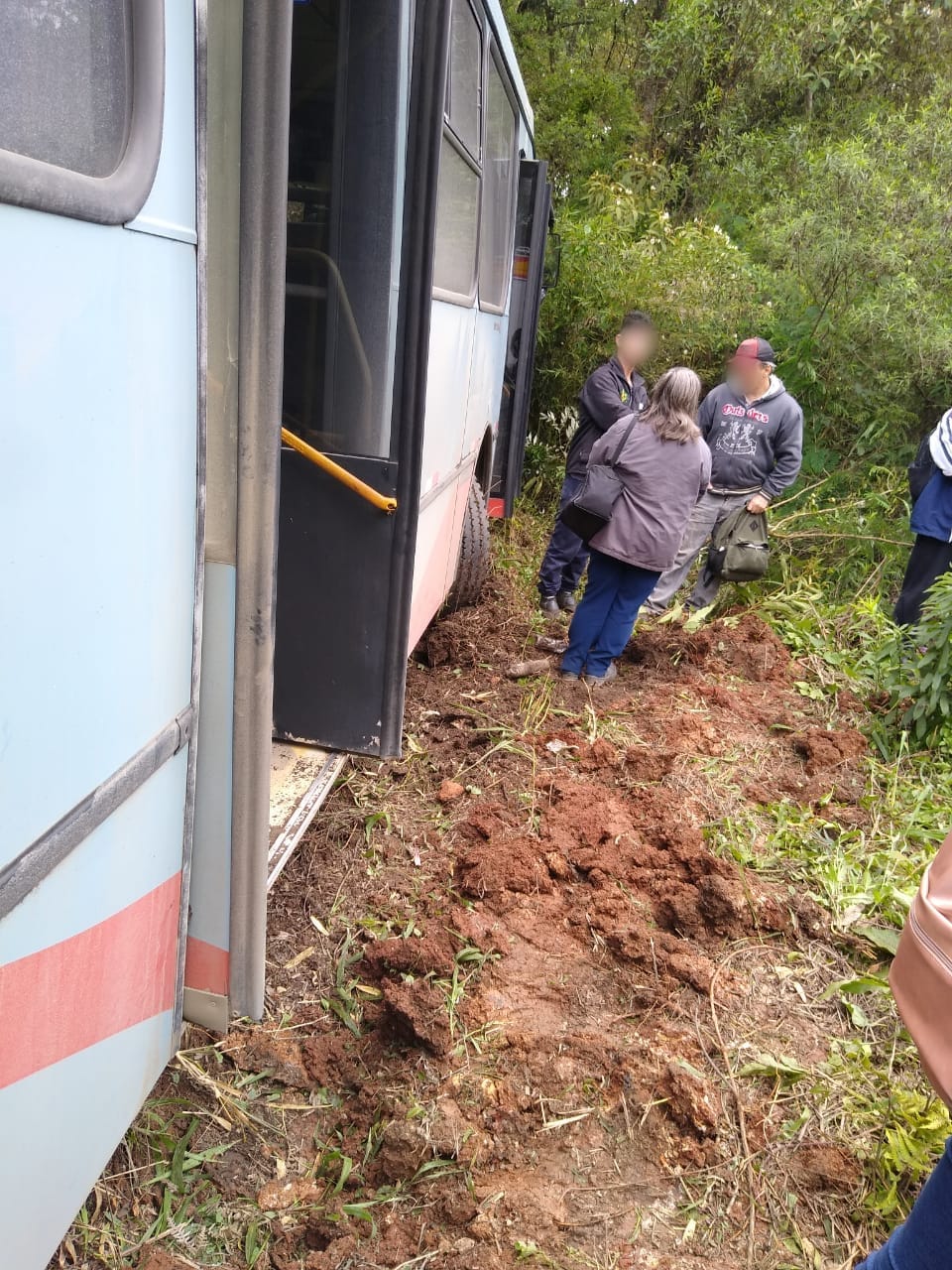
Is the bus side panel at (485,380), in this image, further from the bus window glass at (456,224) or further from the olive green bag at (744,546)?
the olive green bag at (744,546)

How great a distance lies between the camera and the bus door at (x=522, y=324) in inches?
263

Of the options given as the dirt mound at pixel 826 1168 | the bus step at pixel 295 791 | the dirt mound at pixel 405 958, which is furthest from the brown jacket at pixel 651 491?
the dirt mound at pixel 826 1168

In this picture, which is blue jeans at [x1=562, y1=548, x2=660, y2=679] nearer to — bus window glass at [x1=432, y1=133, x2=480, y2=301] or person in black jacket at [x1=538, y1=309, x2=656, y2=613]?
person in black jacket at [x1=538, y1=309, x2=656, y2=613]

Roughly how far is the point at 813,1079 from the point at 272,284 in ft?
8.02

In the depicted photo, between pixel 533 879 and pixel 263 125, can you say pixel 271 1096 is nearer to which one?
pixel 533 879

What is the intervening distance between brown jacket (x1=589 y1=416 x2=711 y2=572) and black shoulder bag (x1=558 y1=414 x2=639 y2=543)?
25mm

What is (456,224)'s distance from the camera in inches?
147

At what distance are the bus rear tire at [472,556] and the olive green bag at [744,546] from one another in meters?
1.51

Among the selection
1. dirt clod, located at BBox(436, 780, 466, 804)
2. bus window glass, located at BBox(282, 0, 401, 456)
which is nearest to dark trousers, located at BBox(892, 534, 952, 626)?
dirt clod, located at BBox(436, 780, 466, 804)

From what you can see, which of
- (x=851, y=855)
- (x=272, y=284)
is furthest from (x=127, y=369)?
(x=851, y=855)

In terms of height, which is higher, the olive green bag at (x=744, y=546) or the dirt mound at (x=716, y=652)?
the olive green bag at (x=744, y=546)

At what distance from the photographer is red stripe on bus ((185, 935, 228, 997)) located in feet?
6.85

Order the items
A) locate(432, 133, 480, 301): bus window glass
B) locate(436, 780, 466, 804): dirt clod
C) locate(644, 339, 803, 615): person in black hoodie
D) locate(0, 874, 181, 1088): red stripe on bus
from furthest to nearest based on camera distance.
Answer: locate(644, 339, 803, 615): person in black hoodie
locate(436, 780, 466, 804): dirt clod
locate(432, 133, 480, 301): bus window glass
locate(0, 874, 181, 1088): red stripe on bus

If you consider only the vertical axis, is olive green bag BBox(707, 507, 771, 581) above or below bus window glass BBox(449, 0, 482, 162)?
below
